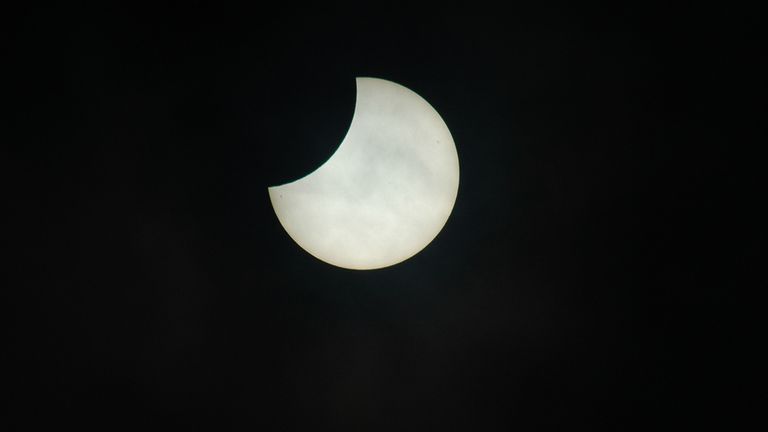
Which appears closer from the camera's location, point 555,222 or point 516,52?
point 516,52

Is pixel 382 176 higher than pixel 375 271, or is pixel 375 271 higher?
pixel 382 176

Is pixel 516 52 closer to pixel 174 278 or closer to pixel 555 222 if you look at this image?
pixel 555 222

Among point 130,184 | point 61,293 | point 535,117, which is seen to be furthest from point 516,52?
point 61,293

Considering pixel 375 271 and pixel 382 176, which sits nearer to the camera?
pixel 382 176
